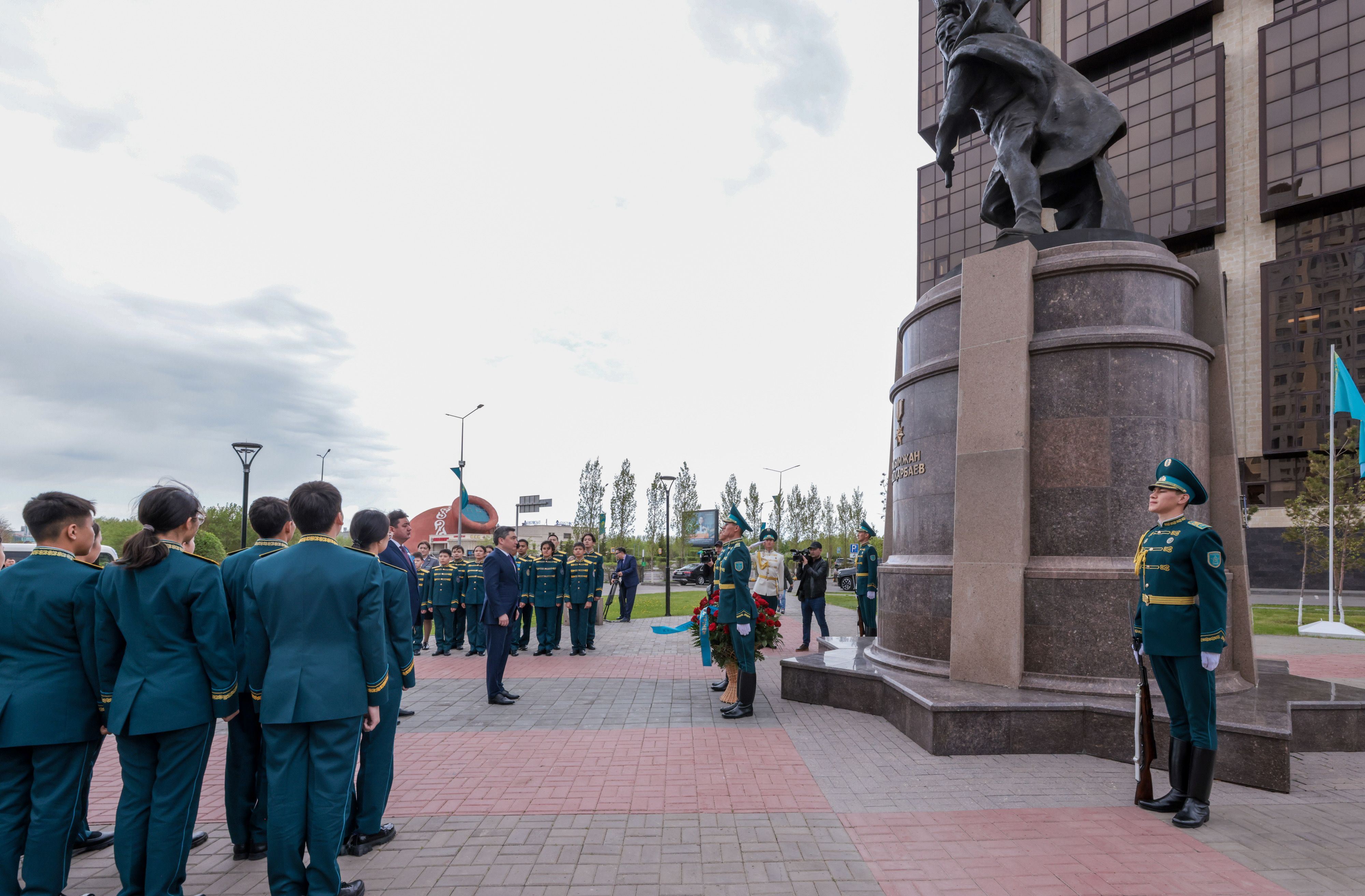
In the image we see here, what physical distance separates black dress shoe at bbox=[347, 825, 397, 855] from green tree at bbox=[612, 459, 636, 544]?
2070 inches

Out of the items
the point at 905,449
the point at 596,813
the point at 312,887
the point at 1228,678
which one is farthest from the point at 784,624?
the point at 312,887

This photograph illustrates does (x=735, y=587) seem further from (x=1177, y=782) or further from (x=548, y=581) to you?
(x=548, y=581)

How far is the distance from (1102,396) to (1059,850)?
4146 mm

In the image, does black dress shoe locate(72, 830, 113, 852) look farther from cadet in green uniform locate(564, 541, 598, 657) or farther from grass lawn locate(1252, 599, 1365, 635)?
grass lawn locate(1252, 599, 1365, 635)

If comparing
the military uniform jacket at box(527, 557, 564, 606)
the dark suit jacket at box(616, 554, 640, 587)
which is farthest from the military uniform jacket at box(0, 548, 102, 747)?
the dark suit jacket at box(616, 554, 640, 587)

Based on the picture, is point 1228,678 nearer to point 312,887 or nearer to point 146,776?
point 312,887

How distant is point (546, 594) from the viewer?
12.9 metres

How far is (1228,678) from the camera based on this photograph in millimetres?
6508

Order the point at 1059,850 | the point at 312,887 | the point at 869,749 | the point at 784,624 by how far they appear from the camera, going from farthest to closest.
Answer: the point at 784,624 < the point at 869,749 < the point at 1059,850 < the point at 312,887

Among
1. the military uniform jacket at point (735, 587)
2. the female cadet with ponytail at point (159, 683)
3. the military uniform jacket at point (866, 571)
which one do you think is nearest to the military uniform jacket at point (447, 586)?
the military uniform jacket at point (866, 571)

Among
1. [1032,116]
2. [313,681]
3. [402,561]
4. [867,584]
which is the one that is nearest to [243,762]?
[313,681]

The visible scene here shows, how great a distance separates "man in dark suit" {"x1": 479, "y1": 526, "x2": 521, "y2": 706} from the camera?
330 inches

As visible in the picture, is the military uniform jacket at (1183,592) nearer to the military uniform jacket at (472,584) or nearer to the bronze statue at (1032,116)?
the bronze statue at (1032,116)

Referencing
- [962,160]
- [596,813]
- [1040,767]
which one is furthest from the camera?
[962,160]
